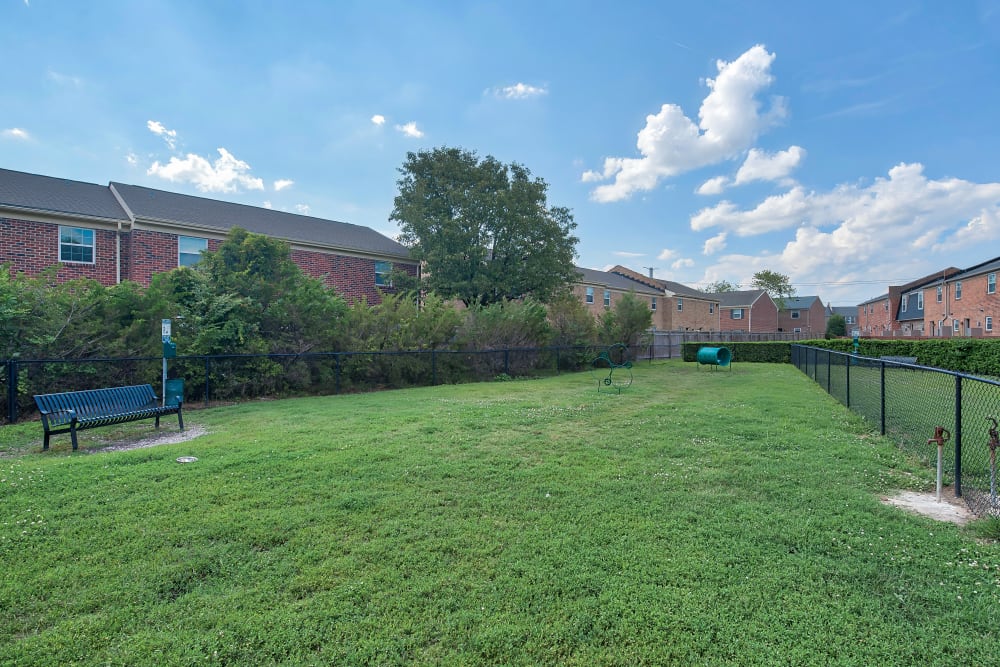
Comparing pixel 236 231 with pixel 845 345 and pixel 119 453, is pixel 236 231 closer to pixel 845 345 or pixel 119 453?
pixel 119 453

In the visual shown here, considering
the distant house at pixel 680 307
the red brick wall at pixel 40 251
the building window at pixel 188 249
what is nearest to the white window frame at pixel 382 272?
the building window at pixel 188 249

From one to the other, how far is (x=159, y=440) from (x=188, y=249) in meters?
Answer: 13.8

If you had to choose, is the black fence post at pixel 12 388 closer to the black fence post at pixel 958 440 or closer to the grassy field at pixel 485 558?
the grassy field at pixel 485 558

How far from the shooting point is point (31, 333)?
8648 millimetres

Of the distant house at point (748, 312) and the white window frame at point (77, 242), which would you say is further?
the distant house at point (748, 312)

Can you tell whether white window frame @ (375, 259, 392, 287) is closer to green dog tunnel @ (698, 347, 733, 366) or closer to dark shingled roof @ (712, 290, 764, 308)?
green dog tunnel @ (698, 347, 733, 366)

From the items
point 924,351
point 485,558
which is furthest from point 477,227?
point 485,558

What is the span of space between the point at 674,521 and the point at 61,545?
426cm

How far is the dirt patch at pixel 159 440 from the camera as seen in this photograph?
236 inches

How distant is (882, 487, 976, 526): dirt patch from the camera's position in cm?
365

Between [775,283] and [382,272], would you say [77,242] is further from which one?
[775,283]

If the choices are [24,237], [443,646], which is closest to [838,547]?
[443,646]

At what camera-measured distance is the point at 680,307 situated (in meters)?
40.6

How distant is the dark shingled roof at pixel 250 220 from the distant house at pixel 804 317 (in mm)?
56961
